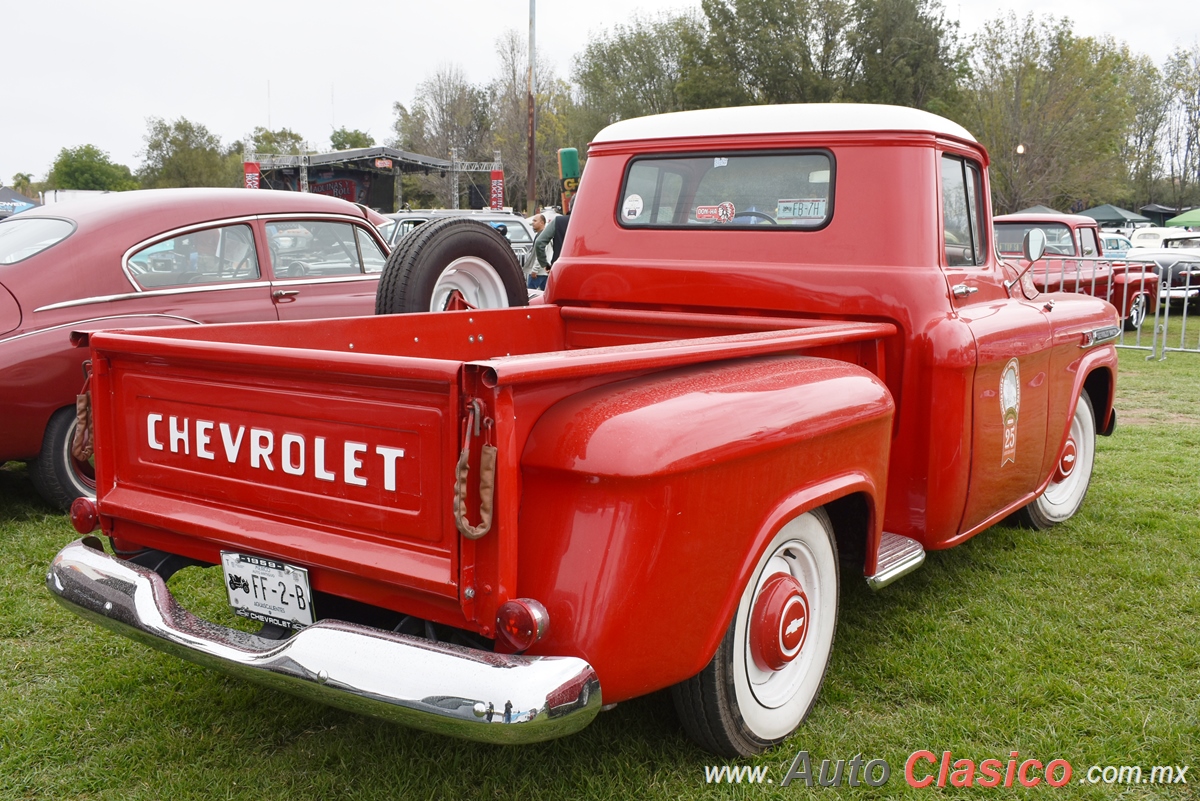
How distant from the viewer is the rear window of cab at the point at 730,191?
361cm

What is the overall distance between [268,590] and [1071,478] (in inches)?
161

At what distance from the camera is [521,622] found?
1.93m

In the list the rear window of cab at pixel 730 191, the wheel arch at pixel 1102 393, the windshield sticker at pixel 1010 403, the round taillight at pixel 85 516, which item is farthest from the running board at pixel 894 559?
the round taillight at pixel 85 516

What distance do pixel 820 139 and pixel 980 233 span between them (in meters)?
0.87

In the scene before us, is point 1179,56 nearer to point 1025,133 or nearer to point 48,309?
point 1025,133

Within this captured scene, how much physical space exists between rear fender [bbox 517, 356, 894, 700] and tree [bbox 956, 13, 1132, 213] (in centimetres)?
2874

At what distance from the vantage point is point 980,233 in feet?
12.9

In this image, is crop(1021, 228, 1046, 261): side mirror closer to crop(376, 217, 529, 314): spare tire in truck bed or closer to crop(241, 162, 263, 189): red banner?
crop(376, 217, 529, 314): spare tire in truck bed

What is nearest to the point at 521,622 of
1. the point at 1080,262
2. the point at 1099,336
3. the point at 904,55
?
the point at 1099,336

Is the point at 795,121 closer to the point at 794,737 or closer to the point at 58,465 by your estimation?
the point at 794,737

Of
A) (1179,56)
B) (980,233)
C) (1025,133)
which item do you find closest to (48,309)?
(980,233)

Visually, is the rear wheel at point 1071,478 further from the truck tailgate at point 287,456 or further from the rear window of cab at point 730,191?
the truck tailgate at point 287,456

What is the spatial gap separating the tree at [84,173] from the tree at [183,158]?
42.1 ft

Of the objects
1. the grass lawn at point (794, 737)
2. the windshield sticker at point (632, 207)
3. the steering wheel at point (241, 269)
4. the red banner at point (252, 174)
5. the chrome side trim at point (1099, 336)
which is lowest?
the grass lawn at point (794, 737)
